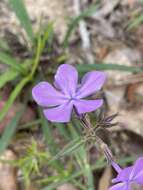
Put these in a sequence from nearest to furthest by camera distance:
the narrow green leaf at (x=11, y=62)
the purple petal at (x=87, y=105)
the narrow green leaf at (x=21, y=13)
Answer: the purple petal at (x=87, y=105), the narrow green leaf at (x=11, y=62), the narrow green leaf at (x=21, y=13)

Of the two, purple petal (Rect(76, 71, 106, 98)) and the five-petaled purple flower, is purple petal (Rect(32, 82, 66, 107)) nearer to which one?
purple petal (Rect(76, 71, 106, 98))

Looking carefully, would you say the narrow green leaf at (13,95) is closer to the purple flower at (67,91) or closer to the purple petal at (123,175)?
the purple flower at (67,91)

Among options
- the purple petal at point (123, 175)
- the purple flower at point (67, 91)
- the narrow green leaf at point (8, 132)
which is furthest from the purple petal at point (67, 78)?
the narrow green leaf at point (8, 132)

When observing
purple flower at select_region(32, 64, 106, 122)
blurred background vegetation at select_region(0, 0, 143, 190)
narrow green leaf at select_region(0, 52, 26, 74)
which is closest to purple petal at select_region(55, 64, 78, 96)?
purple flower at select_region(32, 64, 106, 122)

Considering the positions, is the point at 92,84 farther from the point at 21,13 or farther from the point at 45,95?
the point at 21,13

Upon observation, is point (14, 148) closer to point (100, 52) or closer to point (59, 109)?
point (100, 52)
